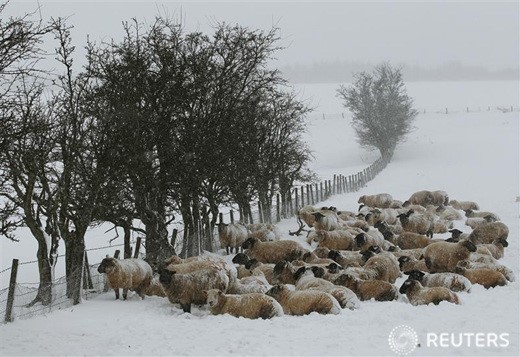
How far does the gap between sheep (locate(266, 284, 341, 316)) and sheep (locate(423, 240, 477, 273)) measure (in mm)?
6237

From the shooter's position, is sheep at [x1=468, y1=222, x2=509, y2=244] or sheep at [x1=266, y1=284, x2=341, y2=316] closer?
sheep at [x1=266, y1=284, x2=341, y2=316]

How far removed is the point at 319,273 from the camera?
52.3 feet

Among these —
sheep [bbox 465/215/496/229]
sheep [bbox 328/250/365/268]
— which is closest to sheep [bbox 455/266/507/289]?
sheep [bbox 328/250/365/268]

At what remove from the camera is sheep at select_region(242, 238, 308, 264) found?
66.0ft

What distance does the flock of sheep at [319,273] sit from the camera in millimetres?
13594

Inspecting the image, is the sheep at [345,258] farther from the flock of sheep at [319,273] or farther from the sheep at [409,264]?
the sheep at [409,264]

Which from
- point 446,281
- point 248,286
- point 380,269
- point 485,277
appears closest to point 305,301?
point 248,286

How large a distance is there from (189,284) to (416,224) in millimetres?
13580

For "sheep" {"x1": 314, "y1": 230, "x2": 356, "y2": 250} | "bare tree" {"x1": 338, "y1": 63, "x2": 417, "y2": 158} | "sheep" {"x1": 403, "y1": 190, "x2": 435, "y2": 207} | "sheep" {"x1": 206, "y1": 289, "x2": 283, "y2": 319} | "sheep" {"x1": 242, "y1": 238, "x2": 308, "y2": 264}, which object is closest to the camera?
"sheep" {"x1": 206, "y1": 289, "x2": 283, "y2": 319}

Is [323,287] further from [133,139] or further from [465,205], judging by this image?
[465,205]

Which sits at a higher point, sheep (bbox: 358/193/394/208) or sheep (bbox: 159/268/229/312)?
sheep (bbox: 358/193/394/208)

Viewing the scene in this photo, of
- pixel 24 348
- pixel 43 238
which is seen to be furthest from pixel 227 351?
pixel 43 238

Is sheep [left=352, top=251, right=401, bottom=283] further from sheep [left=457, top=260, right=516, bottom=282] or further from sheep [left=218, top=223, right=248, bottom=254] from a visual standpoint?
sheep [left=218, top=223, right=248, bottom=254]

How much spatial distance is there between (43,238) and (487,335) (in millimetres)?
10667
